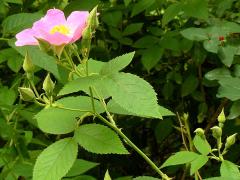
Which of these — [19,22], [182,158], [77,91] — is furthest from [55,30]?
[19,22]

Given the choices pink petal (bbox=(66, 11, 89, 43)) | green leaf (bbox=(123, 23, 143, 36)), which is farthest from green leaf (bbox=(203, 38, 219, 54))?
pink petal (bbox=(66, 11, 89, 43))

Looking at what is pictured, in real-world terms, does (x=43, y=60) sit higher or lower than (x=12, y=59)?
higher

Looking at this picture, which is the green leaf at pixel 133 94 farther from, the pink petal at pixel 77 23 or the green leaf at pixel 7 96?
the green leaf at pixel 7 96

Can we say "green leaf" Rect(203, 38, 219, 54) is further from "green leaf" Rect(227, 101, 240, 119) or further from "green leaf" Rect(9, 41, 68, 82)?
"green leaf" Rect(9, 41, 68, 82)

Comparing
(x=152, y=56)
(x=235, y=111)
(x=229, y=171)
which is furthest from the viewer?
(x=152, y=56)

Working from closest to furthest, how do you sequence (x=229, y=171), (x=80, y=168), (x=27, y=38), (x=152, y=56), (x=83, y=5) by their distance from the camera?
(x=27, y=38) → (x=229, y=171) → (x=80, y=168) → (x=83, y=5) → (x=152, y=56)

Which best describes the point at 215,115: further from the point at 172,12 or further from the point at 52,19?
the point at 52,19
